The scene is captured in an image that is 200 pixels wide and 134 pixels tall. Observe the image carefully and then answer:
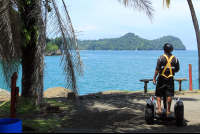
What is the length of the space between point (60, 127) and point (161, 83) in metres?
2.84

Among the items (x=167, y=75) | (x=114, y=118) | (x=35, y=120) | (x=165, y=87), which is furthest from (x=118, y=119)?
(x=35, y=120)

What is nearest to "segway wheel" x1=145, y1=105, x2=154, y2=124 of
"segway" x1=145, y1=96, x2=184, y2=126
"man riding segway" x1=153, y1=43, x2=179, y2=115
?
"segway" x1=145, y1=96, x2=184, y2=126

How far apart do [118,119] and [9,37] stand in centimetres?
411

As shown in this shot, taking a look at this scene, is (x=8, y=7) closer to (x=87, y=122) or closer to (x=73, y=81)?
(x=73, y=81)

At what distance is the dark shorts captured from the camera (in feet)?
18.9

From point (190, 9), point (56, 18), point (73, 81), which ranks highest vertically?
point (190, 9)

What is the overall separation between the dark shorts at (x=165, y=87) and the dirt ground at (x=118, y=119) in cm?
80

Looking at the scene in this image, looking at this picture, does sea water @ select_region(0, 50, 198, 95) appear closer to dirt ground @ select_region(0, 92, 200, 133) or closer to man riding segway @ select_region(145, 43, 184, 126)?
dirt ground @ select_region(0, 92, 200, 133)

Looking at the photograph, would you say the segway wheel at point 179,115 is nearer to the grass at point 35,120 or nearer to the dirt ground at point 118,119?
the dirt ground at point 118,119

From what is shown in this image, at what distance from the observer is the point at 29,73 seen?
8781 millimetres

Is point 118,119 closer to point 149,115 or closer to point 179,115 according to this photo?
point 149,115

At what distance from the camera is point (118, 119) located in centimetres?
638

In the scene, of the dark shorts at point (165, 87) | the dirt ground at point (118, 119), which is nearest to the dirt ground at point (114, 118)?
the dirt ground at point (118, 119)

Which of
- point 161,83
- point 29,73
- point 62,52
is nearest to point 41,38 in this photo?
point 62,52
